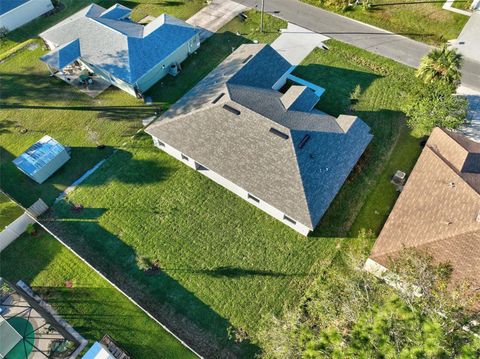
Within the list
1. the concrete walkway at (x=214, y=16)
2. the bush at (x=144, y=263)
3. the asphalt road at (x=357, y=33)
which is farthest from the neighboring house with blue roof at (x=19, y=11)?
the bush at (x=144, y=263)

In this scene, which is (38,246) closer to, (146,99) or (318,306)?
(146,99)

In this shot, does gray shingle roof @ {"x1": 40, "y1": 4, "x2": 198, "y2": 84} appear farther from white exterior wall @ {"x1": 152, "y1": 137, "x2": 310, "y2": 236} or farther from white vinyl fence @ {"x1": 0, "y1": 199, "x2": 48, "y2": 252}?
white vinyl fence @ {"x1": 0, "y1": 199, "x2": 48, "y2": 252}

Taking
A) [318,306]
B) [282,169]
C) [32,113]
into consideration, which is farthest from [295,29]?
[318,306]

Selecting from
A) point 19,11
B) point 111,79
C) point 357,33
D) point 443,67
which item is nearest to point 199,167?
point 111,79

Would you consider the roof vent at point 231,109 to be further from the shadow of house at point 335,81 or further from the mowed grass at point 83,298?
the mowed grass at point 83,298

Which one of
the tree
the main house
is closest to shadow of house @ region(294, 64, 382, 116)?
the main house

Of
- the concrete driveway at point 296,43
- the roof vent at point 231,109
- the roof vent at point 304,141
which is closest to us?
the roof vent at point 304,141
